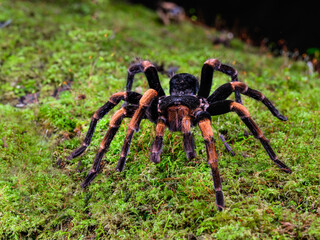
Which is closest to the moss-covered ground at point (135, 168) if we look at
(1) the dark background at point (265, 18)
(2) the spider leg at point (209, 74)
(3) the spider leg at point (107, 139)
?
(3) the spider leg at point (107, 139)

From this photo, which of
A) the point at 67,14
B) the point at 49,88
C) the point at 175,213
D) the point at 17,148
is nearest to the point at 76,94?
the point at 49,88

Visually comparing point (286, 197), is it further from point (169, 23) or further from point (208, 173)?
point (169, 23)

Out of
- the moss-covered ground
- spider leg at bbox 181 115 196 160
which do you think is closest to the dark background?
the moss-covered ground

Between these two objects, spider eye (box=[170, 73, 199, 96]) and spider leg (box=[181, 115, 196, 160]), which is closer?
spider leg (box=[181, 115, 196, 160])

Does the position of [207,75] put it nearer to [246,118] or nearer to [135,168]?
[246,118]

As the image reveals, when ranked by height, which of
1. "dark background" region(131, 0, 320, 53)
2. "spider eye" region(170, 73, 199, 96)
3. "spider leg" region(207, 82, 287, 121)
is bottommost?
"spider eye" region(170, 73, 199, 96)

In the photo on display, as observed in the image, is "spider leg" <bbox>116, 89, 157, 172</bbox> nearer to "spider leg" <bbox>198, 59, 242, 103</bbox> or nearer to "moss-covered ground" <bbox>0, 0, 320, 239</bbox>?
"moss-covered ground" <bbox>0, 0, 320, 239</bbox>

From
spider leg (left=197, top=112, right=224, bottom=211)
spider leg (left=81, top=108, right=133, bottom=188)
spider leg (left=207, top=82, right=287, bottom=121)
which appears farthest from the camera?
spider leg (left=207, top=82, right=287, bottom=121)

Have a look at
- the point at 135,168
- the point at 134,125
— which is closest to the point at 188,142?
the point at 134,125
